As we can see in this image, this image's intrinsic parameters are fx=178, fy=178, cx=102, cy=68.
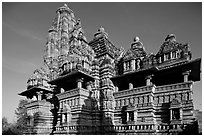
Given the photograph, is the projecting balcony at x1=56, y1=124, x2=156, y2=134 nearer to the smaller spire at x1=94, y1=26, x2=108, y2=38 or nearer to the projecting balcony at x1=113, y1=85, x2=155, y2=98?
the projecting balcony at x1=113, y1=85, x2=155, y2=98

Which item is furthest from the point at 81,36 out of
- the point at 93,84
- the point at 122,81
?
the point at 122,81

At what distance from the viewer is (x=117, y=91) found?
68.4 ft

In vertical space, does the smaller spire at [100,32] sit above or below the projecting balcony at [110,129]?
above

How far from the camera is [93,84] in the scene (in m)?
22.6

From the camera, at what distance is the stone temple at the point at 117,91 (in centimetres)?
1661

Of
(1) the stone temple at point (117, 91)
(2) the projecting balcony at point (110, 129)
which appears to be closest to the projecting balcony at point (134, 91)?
(1) the stone temple at point (117, 91)

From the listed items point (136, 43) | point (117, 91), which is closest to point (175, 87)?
point (117, 91)

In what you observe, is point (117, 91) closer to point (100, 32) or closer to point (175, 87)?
point (175, 87)

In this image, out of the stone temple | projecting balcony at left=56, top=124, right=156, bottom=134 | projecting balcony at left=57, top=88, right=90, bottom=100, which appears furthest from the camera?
projecting balcony at left=57, top=88, right=90, bottom=100

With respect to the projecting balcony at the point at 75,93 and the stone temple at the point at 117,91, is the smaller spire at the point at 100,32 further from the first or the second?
the projecting balcony at the point at 75,93

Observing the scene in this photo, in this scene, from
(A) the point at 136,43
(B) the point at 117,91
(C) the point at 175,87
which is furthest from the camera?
(A) the point at 136,43

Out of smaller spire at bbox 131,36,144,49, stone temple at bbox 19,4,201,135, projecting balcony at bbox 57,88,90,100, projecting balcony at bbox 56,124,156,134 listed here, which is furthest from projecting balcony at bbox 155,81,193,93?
projecting balcony at bbox 57,88,90,100

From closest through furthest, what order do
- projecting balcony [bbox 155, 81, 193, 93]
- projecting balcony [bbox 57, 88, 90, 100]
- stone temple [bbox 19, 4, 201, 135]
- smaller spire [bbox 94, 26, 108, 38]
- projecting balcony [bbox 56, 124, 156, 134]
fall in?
1. projecting balcony [bbox 155, 81, 193, 93]
2. stone temple [bbox 19, 4, 201, 135]
3. projecting balcony [bbox 56, 124, 156, 134]
4. projecting balcony [bbox 57, 88, 90, 100]
5. smaller spire [bbox 94, 26, 108, 38]

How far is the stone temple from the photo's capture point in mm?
16609
